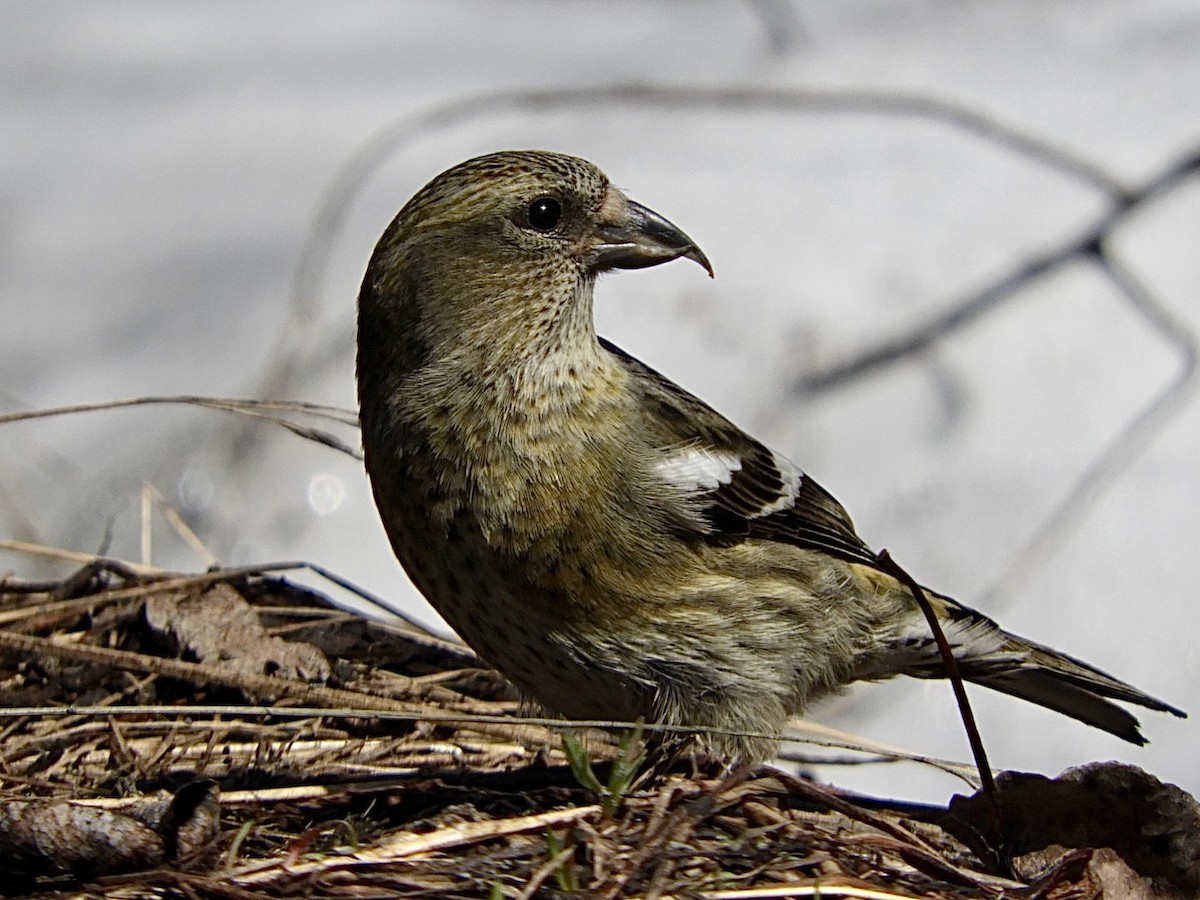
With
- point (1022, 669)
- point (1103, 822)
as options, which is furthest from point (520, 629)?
point (1022, 669)

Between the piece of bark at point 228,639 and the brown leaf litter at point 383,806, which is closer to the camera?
the brown leaf litter at point 383,806

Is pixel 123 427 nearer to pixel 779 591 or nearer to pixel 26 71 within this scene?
pixel 26 71

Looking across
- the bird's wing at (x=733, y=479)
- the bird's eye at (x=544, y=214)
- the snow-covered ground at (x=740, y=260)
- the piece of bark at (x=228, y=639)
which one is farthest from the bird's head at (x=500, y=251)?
the snow-covered ground at (x=740, y=260)

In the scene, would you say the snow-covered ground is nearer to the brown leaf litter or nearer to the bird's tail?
the bird's tail

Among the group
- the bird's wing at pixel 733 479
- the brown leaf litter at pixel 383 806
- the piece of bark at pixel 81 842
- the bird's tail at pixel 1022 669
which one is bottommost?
the piece of bark at pixel 81 842

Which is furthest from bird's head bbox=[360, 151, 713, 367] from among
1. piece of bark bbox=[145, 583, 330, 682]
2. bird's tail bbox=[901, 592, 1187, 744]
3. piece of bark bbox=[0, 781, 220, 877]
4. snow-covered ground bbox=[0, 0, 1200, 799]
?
snow-covered ground bbox=[0, 0, 1200, 799]

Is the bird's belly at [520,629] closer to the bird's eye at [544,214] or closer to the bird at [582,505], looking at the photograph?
the bird at [582,505]
